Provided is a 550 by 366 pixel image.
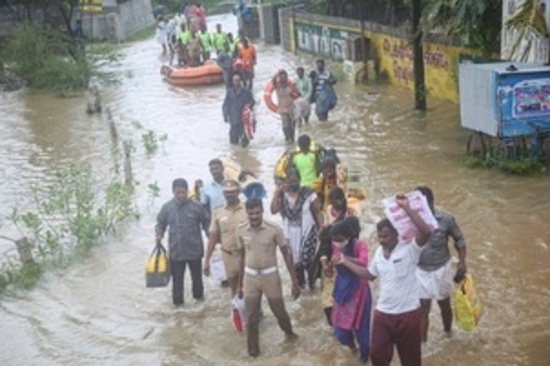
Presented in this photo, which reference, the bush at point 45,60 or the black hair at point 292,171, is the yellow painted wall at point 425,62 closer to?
the bush at point 45,60

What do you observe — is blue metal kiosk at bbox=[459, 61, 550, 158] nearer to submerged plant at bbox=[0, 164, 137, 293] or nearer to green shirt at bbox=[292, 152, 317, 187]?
green shirt at bbox=[292, 152, 317, 187]

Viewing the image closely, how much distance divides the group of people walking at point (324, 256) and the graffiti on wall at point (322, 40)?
16.5 metres

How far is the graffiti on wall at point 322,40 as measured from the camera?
86.1 ft

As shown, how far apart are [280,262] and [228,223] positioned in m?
2.21

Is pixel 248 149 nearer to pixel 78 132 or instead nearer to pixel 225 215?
pixel 78 132

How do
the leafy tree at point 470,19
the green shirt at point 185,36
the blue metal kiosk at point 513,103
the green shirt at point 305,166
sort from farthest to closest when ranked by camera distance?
the green shirt at point 185,36 → the leafy tree at point 470,19 → the blue metal kiosk at point 513,103 → the green shirt at point 305,166

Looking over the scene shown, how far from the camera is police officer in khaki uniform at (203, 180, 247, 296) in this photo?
802 cm

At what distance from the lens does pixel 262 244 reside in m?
7.33

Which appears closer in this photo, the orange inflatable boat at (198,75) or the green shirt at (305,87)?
the green shirt at (305,87)

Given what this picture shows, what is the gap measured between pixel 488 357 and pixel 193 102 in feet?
53.6

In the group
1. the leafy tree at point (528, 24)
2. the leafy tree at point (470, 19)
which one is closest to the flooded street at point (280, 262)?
the leafy tree at point (470, 19)

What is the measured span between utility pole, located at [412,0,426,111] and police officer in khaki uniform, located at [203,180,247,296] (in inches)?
388

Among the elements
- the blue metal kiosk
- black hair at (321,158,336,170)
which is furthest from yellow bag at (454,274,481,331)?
the blue metal kiosk

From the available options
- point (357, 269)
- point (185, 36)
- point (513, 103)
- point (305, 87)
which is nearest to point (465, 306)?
point (357, 269)
